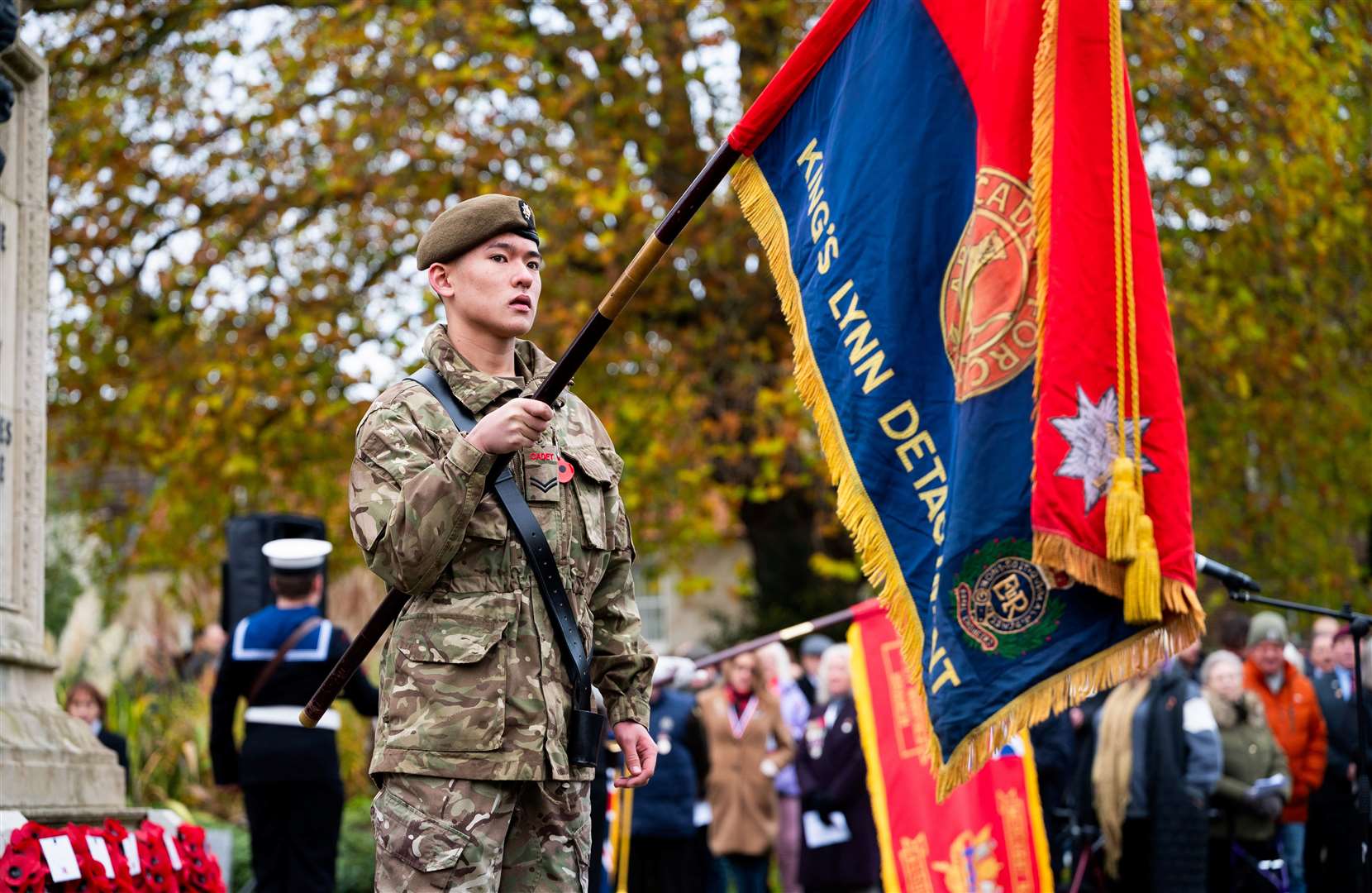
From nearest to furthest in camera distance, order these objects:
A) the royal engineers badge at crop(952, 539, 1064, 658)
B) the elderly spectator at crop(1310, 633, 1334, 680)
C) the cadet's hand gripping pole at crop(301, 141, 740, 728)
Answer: the cadet's hand gripping pole at crop(301, 141, 740, 728)
the royal engineers badge at crop(952, 539, 1064, 658)
the elderly spectator at crop(1310, 633, 1334, 680)

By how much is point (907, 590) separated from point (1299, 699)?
804cm

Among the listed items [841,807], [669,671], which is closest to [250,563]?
[669,671]

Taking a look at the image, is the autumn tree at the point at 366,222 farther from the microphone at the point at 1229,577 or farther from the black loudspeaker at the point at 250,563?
the microphone at the point at 1229,577

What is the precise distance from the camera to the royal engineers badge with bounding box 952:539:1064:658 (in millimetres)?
4949

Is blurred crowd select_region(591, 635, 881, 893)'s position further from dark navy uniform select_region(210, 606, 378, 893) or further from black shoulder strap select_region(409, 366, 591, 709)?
black shoulder strap select_region(409, 366, 591, 709)

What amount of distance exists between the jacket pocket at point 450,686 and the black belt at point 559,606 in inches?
5.7

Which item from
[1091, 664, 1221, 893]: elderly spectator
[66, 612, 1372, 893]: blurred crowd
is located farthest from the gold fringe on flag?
[1091, 664, 1221, 893]: elderly spectator

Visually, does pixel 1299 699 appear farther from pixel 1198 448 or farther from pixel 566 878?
pixel 566 878

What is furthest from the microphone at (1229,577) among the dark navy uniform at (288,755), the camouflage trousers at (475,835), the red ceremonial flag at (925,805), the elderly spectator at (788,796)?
the elderly spectator at (788,796)

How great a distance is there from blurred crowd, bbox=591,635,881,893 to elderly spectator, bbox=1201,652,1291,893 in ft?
7.29

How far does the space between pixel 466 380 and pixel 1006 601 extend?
1616 mm

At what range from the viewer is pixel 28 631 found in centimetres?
724

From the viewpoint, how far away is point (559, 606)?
170 inches

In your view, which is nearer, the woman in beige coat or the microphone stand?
the microphone stand
